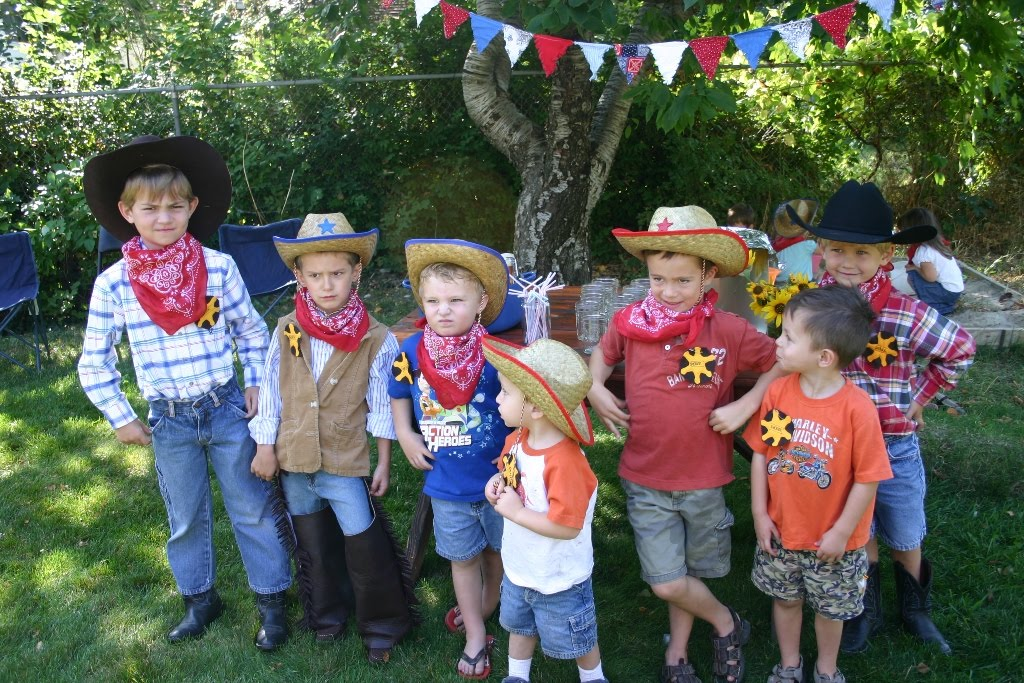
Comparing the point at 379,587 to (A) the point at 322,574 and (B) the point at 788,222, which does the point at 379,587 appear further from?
(B) the point at 788,222

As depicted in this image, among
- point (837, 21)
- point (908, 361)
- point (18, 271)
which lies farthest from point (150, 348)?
point (18, 271)

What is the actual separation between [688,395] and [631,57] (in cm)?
214

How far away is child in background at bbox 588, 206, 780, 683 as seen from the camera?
2596 millimetres

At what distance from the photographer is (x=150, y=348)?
111 inches

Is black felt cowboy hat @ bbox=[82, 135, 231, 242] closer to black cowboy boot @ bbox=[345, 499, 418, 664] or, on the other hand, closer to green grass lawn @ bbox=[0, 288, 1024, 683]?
black cowboy boot @ bbox=[345, 499, 418, 664]

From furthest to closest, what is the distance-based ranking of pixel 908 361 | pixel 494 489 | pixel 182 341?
pixel 182 341 → pixel 908 361 → pixel 494 489

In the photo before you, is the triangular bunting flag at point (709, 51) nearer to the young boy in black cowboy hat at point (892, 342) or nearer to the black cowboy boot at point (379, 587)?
the young boy in black cowboy hat at point (892, 342)

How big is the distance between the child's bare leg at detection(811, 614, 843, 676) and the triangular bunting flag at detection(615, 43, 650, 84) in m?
2.66

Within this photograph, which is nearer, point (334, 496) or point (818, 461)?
point (818, 461)

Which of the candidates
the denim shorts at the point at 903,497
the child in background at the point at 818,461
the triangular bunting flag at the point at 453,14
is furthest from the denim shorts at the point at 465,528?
the triangular bunting flag at the point at 453,14

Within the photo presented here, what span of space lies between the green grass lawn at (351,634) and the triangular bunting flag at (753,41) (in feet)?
7.19

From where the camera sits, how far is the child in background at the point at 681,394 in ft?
8.52

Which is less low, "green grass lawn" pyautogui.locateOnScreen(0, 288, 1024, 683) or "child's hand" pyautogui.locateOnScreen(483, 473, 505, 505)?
"child's hand" pyautogui.locateOnScreen(483, 473, 505, 505)

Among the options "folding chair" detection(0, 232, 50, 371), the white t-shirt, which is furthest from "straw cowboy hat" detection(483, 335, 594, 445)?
"folding chair" detection(0, 232, 50, 371)
